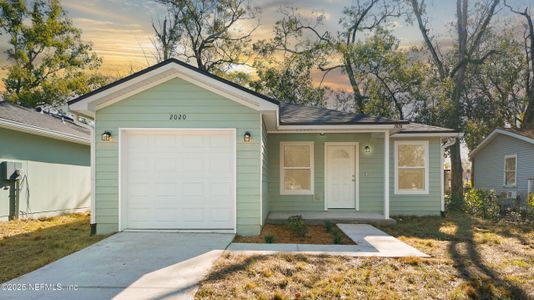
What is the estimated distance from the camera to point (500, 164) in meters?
17.1

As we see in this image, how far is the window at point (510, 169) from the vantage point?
52.7 feet

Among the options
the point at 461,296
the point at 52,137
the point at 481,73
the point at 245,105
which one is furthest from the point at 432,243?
the point at 481,73

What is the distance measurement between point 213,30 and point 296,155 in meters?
15.2

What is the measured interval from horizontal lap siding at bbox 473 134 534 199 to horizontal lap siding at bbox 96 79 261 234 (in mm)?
12594

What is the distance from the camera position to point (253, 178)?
305 inches

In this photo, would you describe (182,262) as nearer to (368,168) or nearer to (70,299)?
(70,299)

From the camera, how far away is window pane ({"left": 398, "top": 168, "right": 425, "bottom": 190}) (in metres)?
11.3

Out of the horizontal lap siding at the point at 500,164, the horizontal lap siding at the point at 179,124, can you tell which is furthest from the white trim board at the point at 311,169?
the horizontal lap siding at the point at 500,164

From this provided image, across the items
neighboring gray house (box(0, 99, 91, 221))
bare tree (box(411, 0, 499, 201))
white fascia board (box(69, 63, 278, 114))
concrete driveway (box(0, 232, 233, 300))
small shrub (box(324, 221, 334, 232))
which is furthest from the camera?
bare tree (box(411, 0, 499, 201))

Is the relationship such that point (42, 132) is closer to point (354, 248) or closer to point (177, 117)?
point (177, 117)

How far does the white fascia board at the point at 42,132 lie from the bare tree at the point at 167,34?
468 inches

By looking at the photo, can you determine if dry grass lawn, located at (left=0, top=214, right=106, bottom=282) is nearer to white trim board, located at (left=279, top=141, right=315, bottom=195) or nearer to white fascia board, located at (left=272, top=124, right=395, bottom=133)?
white fascia board, located at (left=272, top=124, right=395, bottom=133)

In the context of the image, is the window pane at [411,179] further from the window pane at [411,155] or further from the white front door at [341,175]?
the white front door at [341,175]

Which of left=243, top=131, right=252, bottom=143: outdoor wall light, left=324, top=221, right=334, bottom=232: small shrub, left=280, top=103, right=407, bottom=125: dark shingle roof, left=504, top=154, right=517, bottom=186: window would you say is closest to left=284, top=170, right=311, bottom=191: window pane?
left=280, top=103, right=407, bottom=125: dark shingle roof
